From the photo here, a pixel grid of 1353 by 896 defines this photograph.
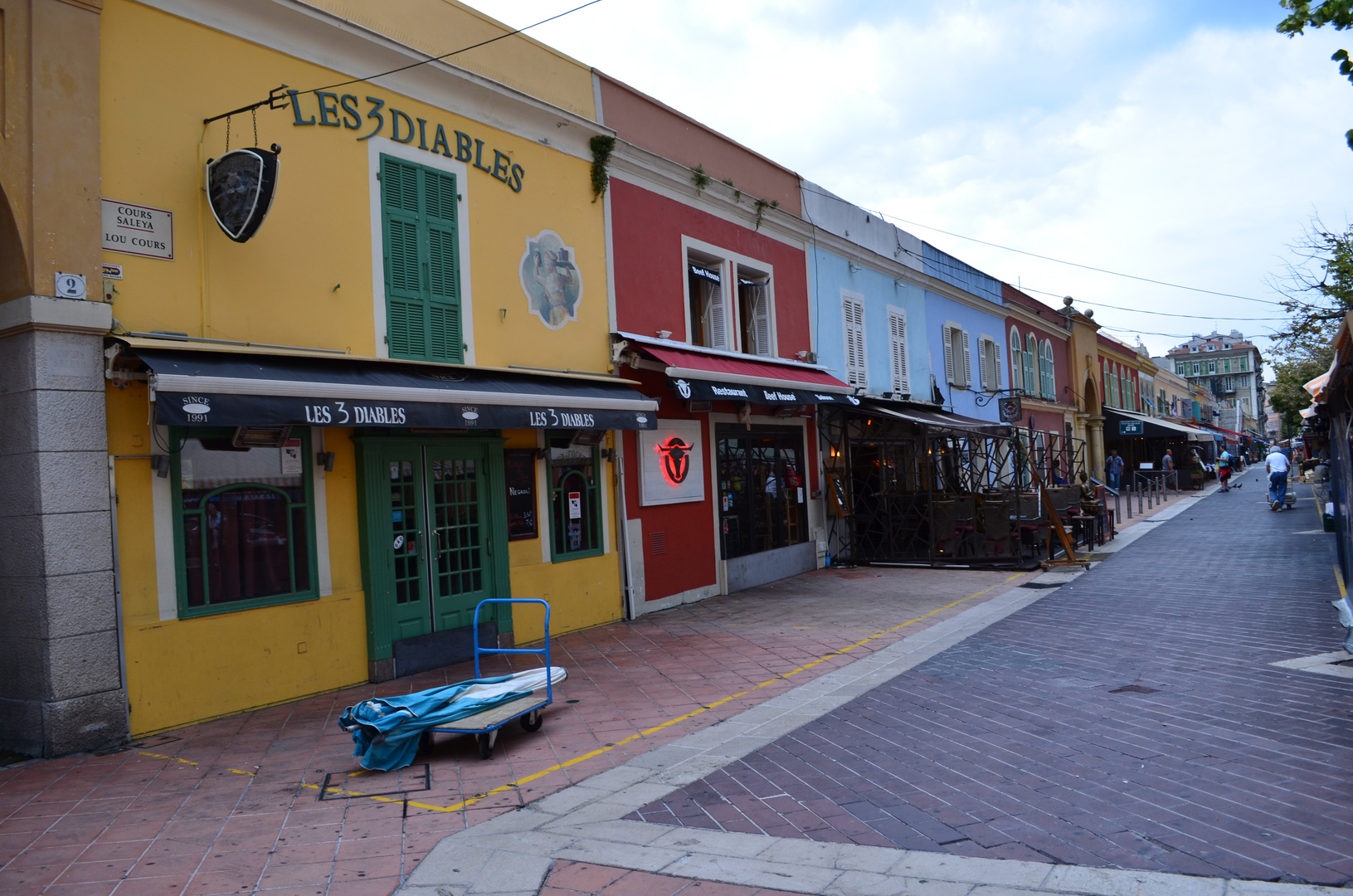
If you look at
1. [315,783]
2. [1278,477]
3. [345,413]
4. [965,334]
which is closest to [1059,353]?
[1278,477]

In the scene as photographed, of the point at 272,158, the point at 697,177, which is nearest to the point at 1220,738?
the point at 272,158

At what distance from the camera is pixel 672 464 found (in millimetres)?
12062

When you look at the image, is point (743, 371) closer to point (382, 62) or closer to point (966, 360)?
point (382, 62)

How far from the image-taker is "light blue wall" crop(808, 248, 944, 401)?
16.2m

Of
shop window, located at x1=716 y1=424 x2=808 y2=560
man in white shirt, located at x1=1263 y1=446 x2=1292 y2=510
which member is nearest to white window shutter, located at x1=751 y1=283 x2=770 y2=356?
shop window, located at x1=716 y1=424 x2=808 y2=560

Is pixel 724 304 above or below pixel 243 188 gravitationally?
above

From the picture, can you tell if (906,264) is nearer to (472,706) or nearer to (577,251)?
(577,251)

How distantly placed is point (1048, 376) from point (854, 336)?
1487 centimetres

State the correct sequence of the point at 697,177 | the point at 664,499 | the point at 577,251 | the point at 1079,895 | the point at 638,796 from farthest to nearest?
the point at 697,177 < the point at 664,499 < the point at 577,251 < the point at 638,796 < the point at 1079,895

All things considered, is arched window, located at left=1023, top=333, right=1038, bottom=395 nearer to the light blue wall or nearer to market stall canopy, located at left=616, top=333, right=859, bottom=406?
the light blue wall

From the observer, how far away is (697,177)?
1290 centimetres

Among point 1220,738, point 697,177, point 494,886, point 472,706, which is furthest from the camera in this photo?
point 697,177

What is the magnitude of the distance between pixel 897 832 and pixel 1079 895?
97cm

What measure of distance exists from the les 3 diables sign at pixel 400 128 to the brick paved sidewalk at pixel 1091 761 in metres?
6.63
